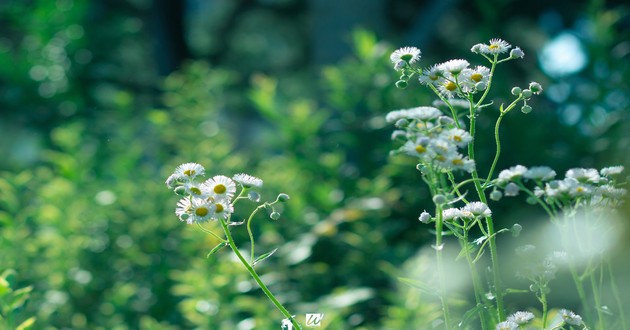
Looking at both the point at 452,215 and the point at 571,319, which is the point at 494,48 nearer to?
the point at 452,215

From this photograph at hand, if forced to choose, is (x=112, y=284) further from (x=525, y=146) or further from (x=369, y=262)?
(x=525, y=146)

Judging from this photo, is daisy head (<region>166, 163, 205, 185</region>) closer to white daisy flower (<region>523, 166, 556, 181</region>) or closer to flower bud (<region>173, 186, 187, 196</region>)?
flower bud (<region>173, 186, 187, 196</region>)

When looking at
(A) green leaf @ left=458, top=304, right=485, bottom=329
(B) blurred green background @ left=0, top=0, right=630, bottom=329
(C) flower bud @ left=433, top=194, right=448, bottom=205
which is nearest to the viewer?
(C) flower bud @ left=433, top=194, right=448, bottom=205

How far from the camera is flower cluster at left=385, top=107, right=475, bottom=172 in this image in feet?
3.26

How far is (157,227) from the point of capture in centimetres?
291

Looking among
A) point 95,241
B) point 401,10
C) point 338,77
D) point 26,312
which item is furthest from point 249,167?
point 401,10

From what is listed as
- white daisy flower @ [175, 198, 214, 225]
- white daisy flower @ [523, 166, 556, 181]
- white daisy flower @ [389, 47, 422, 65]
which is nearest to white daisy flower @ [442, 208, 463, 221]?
white daisy flower @ [523, 166, 556, 181]

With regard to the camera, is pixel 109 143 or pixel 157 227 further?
pixel 109 143

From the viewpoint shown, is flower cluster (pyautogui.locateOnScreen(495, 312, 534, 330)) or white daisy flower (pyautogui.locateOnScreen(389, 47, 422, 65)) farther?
white daisy flower (pyautogui.locateOnScreen(389, 47, 422, 65))

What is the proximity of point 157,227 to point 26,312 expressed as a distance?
717mm

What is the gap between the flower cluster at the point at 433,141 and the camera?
993 millimetres

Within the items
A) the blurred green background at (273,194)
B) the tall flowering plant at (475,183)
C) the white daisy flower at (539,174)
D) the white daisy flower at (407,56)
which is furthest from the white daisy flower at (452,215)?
the blurred green background at (273,194)

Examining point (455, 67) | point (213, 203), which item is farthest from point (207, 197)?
point (455, 67)

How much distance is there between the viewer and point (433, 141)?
39.3 inches
